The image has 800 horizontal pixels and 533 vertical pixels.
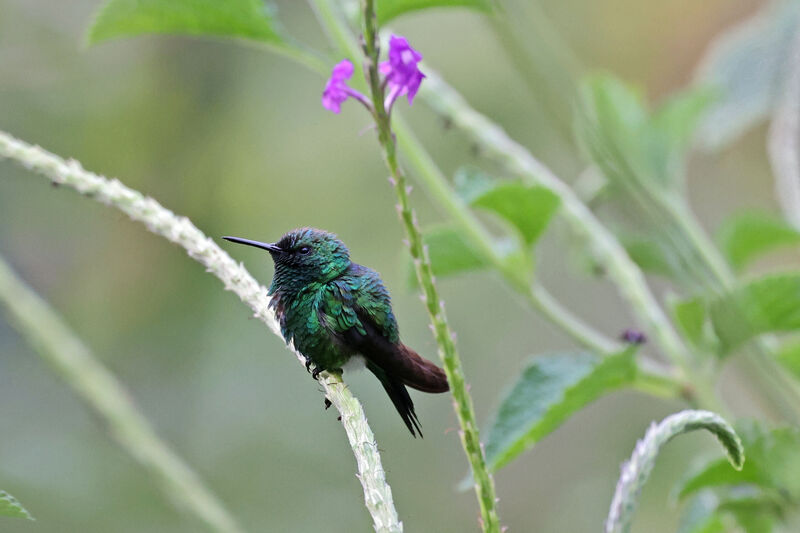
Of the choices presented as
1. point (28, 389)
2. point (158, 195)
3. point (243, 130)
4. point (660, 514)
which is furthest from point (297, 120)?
point (660, 514)

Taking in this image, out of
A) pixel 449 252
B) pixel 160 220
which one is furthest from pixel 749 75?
pixel 160 220

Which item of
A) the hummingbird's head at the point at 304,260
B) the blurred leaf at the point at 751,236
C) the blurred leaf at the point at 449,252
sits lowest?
the hummingbird's head at the point at 304,260

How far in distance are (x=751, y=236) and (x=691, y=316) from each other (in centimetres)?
40

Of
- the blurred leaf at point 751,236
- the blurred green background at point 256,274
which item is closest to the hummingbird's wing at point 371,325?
the blurred leaf at point 751,236

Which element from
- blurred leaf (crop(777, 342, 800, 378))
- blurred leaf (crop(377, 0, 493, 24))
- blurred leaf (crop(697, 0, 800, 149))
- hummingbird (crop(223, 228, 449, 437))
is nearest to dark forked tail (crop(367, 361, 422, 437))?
hummingbird (crop(223, 228, 449, 437))

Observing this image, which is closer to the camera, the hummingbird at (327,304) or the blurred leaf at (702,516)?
the hummingbird at (327,304)

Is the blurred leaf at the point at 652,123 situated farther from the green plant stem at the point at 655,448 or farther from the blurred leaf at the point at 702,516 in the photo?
the green plant stem at the point at 655,448

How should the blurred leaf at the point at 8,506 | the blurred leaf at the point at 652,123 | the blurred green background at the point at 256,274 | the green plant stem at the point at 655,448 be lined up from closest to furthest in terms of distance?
the blurred leaf at the point at 8,506
the green plant stem at the point at 655,448
the blurred leaf at the point at 652,123
the blurred green background at the point at 256,274

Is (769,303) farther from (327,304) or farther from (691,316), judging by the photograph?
(327,304)

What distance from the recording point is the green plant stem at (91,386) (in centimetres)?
122

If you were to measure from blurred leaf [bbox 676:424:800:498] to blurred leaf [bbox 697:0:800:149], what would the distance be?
101 centimetres

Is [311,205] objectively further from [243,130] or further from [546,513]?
[546,513]

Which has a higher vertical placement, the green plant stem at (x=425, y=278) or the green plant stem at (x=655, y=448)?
the green plant stem at (x=425, y=278)

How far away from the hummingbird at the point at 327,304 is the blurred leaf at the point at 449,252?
0.37 metres
